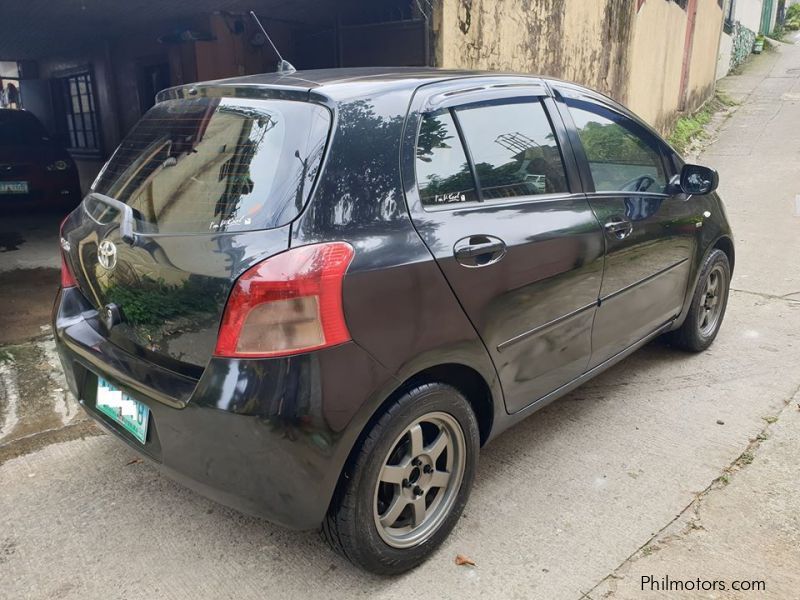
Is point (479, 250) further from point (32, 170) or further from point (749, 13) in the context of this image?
point (749, 13)

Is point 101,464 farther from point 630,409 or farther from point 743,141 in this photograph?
point 743,141

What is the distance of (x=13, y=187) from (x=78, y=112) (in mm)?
4824

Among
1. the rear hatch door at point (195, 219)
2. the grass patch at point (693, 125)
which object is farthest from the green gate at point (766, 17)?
the rear hatch door at point (195, 219)

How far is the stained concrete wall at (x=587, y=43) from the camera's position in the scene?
6.10 metres

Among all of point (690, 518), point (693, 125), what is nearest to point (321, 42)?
point (690, 518)

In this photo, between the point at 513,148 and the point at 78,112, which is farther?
the point at 78,112

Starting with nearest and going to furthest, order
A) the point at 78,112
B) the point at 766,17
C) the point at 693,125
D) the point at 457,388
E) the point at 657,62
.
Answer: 1. the point at 457,388
2. the point at 657,62
3. the point at 78,112
4. the point at 693,125
5. the point at 766,17

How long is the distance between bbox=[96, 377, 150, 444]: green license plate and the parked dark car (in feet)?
22.2

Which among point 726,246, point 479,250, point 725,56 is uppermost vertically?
point 725,56

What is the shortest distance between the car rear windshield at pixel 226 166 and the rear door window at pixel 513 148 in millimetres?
686

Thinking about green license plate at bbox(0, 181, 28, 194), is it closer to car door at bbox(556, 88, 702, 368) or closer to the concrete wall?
car door at bbox(556, 88, 702, 368)

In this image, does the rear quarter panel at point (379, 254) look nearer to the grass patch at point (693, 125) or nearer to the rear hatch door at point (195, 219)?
the rear hatch door at point (195, 219)

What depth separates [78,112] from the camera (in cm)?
1215

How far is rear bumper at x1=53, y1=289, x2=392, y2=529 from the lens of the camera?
6.37 ft
